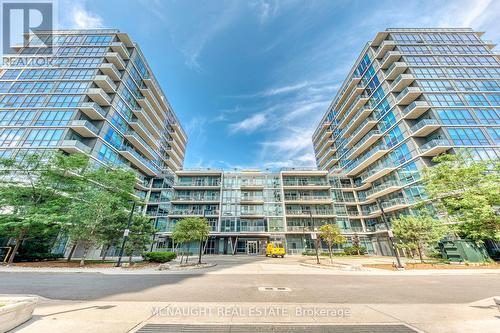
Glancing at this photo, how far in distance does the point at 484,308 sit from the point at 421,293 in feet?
8.00

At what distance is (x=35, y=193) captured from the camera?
827 inches

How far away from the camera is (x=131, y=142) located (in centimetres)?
4016

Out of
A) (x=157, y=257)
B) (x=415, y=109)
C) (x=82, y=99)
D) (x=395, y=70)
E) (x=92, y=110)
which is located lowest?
(x=157, y=257)

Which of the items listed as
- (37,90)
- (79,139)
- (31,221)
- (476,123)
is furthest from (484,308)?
(37,90)

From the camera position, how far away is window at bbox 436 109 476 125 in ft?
102

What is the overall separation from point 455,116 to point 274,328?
42.9m

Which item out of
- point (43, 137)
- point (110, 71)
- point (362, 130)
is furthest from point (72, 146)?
point (362, 130)

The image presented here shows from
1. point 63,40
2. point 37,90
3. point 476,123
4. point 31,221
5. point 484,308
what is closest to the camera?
point 484,308

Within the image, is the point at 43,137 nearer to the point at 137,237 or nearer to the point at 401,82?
the point at 137,237

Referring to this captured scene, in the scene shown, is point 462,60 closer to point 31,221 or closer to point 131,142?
point 131,142

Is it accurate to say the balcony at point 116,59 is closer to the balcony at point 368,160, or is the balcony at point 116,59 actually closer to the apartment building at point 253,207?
the apartment building at point 253,207

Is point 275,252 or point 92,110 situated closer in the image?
point 92,110

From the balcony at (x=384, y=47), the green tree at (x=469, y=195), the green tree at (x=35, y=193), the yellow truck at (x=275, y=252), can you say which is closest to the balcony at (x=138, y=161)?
the green tree at (x=35, y=193)

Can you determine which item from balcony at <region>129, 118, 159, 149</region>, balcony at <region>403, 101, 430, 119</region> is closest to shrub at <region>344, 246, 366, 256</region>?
balcony at <region>403, 101, 430, 119</region>
